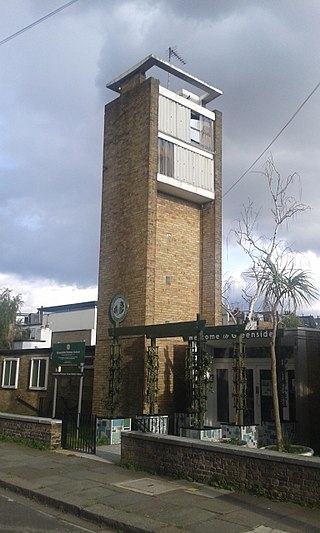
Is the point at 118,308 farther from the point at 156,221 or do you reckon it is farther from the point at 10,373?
the point at 10,373

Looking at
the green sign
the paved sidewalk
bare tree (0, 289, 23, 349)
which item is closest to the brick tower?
the green sign

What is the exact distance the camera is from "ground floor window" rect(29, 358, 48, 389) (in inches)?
877

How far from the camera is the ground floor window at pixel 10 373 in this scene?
23625 mm

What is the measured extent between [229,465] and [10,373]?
54.7 feet

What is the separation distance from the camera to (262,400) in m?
16.1

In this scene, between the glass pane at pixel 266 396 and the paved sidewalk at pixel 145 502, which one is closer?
the paved sidewalk at pixel 145 502

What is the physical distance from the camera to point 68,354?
1919cm

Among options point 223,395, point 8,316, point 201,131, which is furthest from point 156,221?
point 8,316

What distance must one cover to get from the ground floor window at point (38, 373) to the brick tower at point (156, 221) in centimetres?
474

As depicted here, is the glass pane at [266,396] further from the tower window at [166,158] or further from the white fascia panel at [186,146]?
the white fascia panel at [186,146]

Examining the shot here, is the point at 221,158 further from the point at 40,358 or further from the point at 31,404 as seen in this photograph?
the point at 31,404

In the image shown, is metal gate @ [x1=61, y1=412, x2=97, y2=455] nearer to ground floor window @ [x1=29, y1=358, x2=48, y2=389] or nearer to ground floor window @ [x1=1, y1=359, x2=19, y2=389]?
ground floor window @ [x1=29, y1=358, x2=48, y2=389]

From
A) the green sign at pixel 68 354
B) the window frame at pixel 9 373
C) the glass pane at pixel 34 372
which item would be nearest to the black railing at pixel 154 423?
the green sign at pixel 68 354

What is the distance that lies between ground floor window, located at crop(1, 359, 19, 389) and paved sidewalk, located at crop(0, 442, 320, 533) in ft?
38.8
